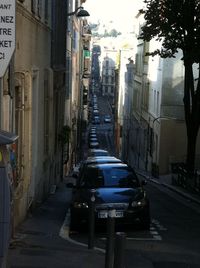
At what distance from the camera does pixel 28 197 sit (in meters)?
14.7

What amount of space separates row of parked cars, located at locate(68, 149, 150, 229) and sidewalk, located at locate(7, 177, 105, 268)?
27.0 inches

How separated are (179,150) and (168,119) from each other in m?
2.23

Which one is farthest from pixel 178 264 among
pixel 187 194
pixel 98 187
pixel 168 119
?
pixel 168 119

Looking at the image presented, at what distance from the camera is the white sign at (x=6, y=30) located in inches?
210

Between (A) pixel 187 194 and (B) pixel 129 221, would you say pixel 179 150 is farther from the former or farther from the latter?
(B) pixel 129 221

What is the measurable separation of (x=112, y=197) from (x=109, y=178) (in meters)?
1.21

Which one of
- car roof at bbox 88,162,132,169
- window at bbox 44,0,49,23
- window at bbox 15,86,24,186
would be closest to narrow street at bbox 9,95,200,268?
window at bbox 15,86,24,186

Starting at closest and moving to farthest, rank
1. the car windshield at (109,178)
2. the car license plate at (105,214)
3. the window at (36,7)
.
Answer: the car license plate at (105,214), the car windshield at (109,178), the window at (36,7)

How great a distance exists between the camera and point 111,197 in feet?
42.1

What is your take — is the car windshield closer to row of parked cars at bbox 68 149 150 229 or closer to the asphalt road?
row of parked cars at bbox 68 149 150 229

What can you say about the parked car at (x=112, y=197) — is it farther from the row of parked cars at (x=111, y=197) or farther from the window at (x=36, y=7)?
the window at (x=36, y=7)

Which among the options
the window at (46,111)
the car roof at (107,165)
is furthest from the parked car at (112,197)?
the window at (46,111)

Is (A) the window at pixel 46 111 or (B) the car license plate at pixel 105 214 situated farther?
(A) the window at pixel 46 111

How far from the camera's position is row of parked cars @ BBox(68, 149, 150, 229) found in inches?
501
